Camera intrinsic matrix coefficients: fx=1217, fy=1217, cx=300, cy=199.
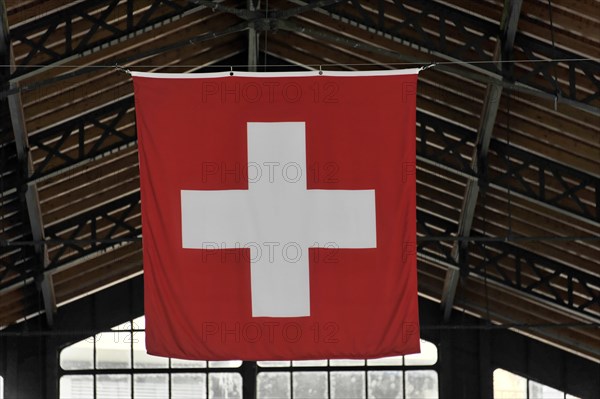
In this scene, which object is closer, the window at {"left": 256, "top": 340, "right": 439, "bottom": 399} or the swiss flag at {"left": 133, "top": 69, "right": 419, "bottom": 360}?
the swiss flag at {"left": 133, "top": 69, "right": 419, "bottom": 360}

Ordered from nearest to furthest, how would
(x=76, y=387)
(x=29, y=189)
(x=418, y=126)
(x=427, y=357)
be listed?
(x=418, y=126)
(x=29, y=189)
(x=76, y=387)
(x=427, y=357)

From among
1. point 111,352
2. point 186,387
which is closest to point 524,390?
point 186,387

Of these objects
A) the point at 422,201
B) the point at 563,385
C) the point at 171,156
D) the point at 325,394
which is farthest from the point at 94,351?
the point at 171,156

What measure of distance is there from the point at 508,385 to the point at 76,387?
8744mm

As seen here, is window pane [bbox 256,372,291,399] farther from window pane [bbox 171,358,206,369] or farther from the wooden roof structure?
the wooden roof structure

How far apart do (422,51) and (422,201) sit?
517 centimetres

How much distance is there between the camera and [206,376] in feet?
81.2

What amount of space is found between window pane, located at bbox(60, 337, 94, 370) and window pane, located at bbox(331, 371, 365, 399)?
4937mm

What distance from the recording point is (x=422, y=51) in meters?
16.0

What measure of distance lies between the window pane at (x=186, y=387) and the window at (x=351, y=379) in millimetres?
1175

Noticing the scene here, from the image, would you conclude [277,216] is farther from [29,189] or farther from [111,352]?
[111,352]

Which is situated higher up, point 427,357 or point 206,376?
point 427,357

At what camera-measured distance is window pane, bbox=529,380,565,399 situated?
968 inches

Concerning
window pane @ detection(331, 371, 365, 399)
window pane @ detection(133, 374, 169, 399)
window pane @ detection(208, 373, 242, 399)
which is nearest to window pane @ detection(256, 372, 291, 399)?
window pane @ detection(208, 373, 242, 399)
